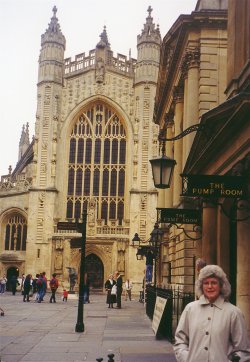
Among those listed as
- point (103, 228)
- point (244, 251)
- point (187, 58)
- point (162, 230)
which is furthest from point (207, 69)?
point (103, 228)

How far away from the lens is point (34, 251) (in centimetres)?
4434

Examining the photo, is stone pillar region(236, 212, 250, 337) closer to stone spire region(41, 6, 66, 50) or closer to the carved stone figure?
the carved stone figure

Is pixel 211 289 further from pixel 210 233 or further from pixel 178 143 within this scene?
pixel 178 143

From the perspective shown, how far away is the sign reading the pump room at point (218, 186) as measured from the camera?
8844 mm

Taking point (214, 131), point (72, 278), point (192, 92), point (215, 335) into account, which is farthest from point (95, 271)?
point (215, 335)

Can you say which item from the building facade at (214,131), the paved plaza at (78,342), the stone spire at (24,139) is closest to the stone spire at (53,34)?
the stone spire at (24,139)

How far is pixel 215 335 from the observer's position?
13.9 feet

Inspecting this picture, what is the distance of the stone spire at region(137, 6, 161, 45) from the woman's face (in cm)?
4504

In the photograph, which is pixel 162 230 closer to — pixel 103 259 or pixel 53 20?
pixel 103 259

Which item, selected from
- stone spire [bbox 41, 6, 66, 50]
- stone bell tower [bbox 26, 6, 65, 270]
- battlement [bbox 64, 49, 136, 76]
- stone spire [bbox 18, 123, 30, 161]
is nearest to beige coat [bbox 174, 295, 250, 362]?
stone bell tower [bbox 26, 6, 65, 270]

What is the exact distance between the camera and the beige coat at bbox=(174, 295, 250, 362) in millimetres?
4230

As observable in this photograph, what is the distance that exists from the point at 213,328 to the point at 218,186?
4759 millimetres

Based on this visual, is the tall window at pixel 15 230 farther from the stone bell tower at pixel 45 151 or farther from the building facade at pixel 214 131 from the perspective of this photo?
the building facade at pixel 214 131

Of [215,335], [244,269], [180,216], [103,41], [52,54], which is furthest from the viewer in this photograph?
[103,41]
